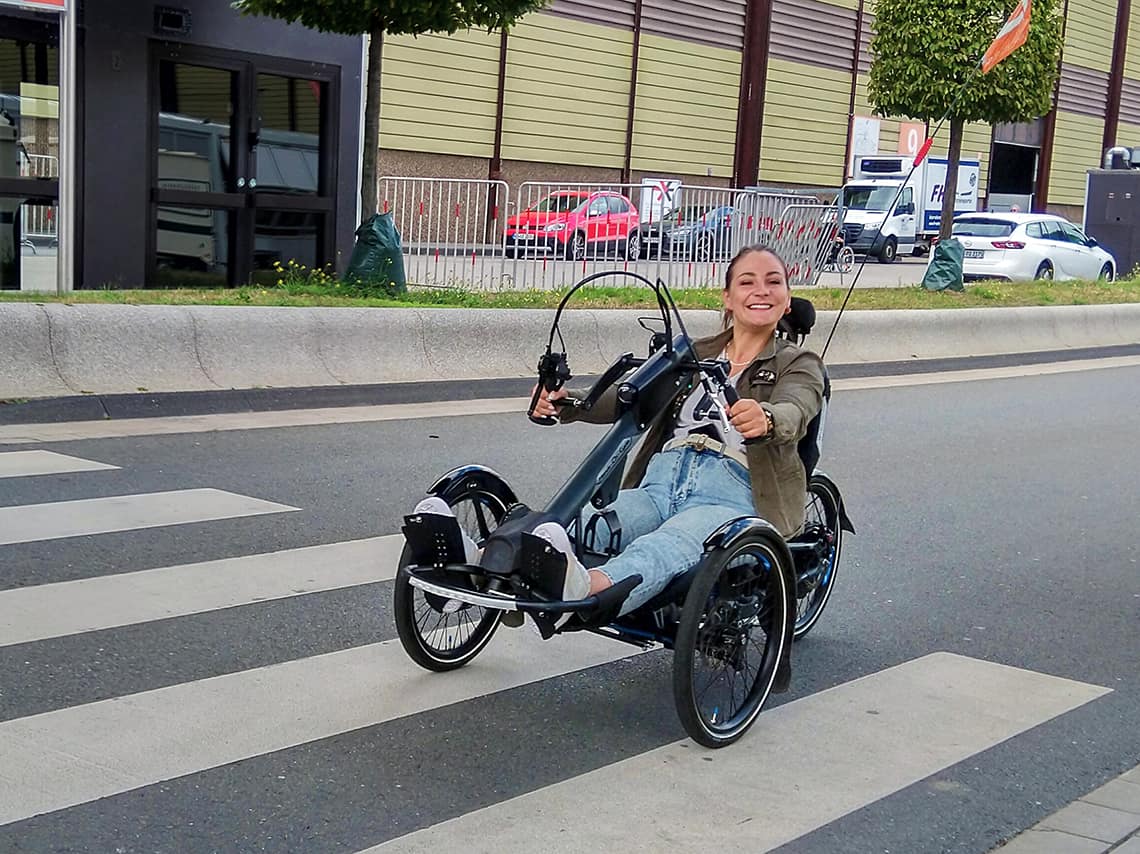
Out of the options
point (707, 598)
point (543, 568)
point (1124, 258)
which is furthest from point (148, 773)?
point (1124, 258)

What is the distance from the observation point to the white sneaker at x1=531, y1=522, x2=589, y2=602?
4.25m

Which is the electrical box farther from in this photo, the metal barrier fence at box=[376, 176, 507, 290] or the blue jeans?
the blue jeans

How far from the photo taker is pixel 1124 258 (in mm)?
32062

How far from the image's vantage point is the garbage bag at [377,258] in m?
13.7

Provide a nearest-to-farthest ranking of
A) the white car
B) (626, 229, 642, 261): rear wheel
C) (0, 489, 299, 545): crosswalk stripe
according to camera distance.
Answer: (0, 489, 299, 545): crosswalk stripe
(626, 229, 642, 261): rear wheel
the white car

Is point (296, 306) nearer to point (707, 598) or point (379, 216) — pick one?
point (379, 216)

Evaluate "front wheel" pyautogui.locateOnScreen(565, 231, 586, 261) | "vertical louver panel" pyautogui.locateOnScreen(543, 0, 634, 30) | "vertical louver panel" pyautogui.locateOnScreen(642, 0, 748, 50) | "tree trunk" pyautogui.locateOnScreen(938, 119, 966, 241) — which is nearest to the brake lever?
"front wheel" pyautogui.locateOnScreen(565, 231, 586, 261)

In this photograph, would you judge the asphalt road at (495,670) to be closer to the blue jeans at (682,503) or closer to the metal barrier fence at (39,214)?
the blue jeans at (682,503)

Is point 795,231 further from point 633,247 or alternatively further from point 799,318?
point 799,318

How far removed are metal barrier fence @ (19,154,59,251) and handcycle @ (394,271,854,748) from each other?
10.5 metres

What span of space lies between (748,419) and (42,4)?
1043cm

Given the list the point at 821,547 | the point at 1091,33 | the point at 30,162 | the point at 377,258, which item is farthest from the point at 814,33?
the point at 821,547

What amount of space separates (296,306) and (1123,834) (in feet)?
29.4

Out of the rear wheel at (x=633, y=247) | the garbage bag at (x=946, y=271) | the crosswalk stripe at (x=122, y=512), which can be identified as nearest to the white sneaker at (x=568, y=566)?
the crosswalk stripe at (x=122, y=512)
